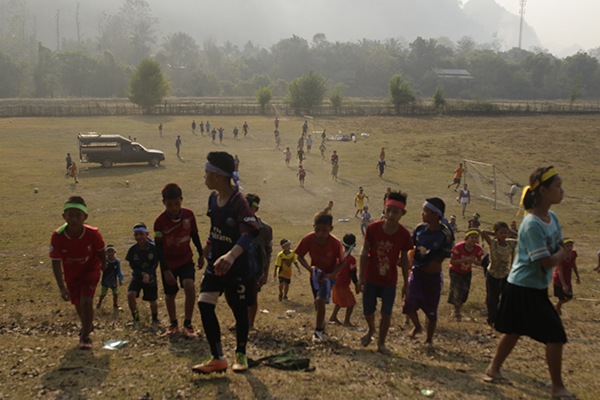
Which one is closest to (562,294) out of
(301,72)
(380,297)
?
(380,297)

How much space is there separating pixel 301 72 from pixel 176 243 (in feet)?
550

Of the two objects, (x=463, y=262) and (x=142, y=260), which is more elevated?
(x=142, y=260)

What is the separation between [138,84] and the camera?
68.9 metres

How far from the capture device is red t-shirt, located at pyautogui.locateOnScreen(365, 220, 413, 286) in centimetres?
599

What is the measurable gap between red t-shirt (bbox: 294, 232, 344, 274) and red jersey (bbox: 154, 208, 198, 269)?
1.41 meters

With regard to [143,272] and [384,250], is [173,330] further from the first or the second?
[384,250]

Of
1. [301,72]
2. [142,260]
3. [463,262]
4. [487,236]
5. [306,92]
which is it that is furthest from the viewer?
[301,72]

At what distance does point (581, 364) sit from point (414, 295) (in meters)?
1.93

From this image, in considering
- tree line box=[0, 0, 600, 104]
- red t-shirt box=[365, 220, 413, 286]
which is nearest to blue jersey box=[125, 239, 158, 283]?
red t-shirt box=[365, 220, 413, 286]

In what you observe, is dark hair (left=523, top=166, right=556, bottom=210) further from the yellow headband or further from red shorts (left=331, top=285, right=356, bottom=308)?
red shorts (left=331, top=285, right=356, bottom=308)

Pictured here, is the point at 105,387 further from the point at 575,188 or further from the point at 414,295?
the point at 575,188

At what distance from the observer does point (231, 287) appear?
5062 mm

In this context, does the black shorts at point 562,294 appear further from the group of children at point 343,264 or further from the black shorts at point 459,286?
the black shorts at point 459,286

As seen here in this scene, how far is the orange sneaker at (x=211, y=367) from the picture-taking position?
4941 mm
